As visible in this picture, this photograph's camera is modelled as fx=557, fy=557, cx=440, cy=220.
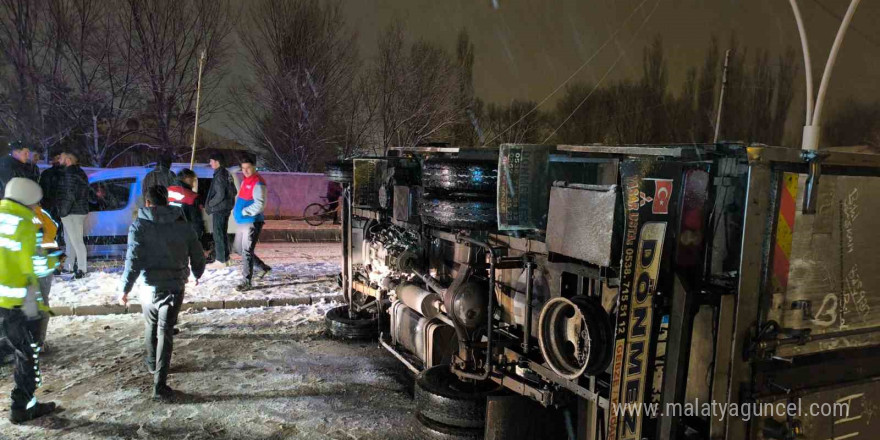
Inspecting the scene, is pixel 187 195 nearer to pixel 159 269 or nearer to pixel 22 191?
pixel 159 269

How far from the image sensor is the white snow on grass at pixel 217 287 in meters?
7.57

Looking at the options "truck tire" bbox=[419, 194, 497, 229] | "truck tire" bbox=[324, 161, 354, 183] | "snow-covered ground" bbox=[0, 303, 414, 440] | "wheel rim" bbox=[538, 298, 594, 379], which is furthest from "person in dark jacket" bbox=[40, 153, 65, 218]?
"wheel rim" bbox=[538, 298, 594, 379]

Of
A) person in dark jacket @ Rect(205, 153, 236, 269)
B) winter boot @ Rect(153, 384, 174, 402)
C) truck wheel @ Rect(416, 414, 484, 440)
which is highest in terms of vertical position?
person in dark jacket @ Rect(205, 153, 236, 269)

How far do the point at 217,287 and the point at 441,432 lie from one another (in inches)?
219

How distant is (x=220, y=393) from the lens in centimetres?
495

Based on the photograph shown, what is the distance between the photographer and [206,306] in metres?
7.66

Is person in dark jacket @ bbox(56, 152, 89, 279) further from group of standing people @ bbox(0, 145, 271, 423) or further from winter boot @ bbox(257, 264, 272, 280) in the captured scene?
group of standing people @ bbox(0, 145, 271, 423)

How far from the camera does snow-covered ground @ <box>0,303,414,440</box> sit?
429 centimetres

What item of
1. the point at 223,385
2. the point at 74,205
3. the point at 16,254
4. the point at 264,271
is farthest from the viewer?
the point at 264,271

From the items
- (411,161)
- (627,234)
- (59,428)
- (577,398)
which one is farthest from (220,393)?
(627,234)

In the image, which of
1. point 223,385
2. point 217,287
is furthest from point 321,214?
point 223,385

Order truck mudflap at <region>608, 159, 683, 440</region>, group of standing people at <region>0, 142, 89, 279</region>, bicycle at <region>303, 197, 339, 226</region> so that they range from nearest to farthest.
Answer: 1. truck mudflap at <region>608, 159, 683, 440</region>
2. group of standing people at <region>0, 142, 89, 279</region>
3. bicycle at <region>303, 197, 339, 226</region>

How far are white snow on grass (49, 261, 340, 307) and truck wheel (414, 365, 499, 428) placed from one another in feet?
14.3

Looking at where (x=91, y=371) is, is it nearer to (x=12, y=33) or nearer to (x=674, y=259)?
(x=674, y=259)
